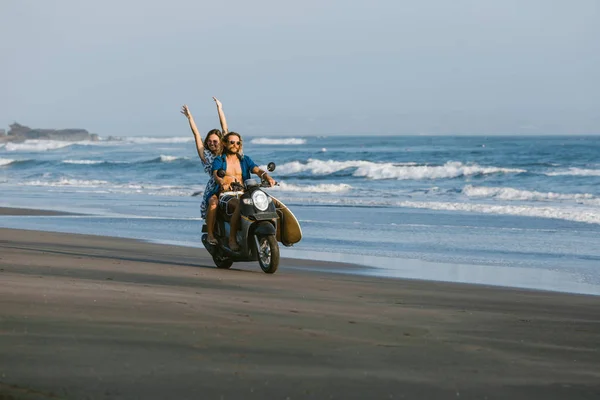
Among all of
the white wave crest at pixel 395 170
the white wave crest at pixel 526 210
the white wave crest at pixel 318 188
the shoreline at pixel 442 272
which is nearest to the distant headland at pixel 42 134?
the white wave crest at pixel 395 170

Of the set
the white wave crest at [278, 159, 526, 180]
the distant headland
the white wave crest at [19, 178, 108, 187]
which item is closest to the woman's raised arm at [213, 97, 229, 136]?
the white wave crest at [19, 178, 108, 187]

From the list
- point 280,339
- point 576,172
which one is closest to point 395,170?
point 576,172

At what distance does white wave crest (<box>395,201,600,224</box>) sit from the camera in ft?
66.4

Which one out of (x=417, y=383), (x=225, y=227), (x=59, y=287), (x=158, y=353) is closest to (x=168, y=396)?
(x=158, y=353)

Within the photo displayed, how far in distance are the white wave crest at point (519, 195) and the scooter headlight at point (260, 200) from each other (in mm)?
20373

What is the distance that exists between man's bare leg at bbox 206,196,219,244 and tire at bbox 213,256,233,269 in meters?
0.34

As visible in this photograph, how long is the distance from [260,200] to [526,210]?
1351 centimetres

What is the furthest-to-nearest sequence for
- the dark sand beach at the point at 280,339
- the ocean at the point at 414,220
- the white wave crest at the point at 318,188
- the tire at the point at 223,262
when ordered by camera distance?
the white wave crest at the point at 318,188, the ocean at the point at 414,220, the tire at the point at 223,262, the dark sand beach at the point at 280,339

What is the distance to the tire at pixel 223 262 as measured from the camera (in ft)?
36.0

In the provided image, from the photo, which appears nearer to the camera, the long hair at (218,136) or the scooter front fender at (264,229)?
the scooter front fender at (264,229)

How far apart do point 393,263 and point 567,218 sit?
29.6 ft

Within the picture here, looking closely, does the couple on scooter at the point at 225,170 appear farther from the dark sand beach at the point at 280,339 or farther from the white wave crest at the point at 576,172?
the white wave crest at the point at 576,172

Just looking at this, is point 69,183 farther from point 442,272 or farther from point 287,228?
point 287,228

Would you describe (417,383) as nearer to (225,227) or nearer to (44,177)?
(225,227)
